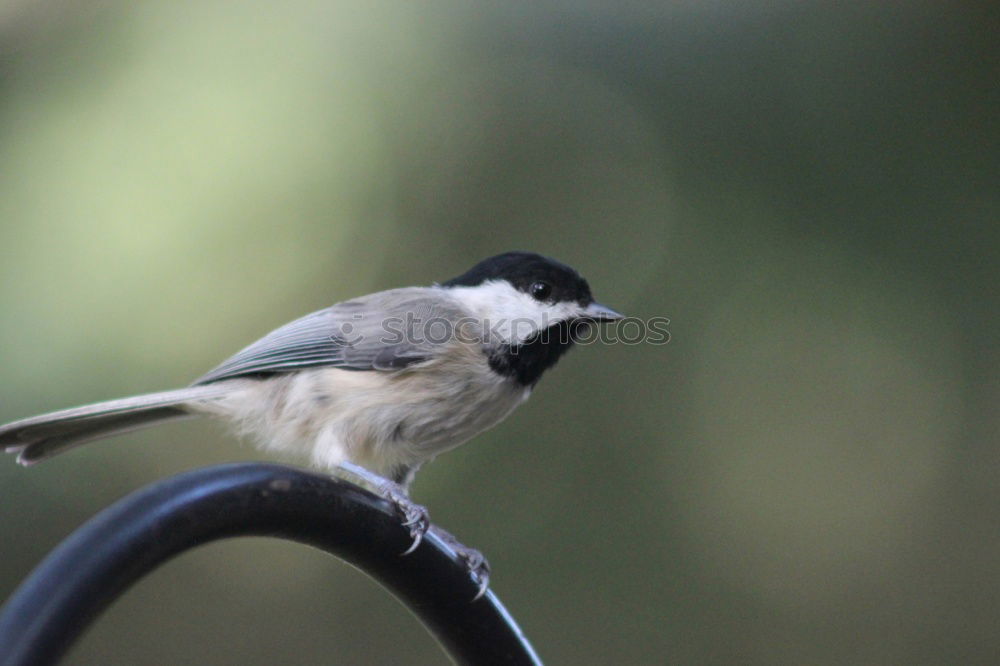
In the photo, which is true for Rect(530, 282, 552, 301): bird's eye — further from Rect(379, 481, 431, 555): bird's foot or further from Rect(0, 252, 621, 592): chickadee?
Rect(379, 481, 431, 555): bird's foot

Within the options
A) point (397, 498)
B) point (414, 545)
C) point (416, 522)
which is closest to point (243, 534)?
point (414, 545)

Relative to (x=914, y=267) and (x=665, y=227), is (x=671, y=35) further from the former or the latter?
(x=914, y=267)

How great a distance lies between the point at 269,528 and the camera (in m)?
0.98

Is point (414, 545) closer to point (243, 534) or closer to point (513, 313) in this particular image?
point (243, 534)

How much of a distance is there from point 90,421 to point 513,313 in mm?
800

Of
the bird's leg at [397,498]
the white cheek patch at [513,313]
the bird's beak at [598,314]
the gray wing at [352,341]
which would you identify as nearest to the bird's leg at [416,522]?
the bird's leg at [397,498]

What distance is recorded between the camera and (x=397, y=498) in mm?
1519

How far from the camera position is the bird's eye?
1883mm

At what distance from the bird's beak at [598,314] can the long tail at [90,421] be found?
0.73 metres

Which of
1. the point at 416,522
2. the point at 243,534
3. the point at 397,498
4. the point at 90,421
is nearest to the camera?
the point at 243,534

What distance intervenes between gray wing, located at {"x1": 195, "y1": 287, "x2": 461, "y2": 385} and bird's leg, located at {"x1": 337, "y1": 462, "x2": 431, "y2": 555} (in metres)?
0.23

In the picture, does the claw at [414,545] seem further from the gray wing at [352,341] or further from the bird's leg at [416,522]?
the gray wing at [352,341]

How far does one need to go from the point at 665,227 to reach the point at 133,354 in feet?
4.94

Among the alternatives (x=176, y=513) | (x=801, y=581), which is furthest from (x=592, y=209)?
(x=176, y=513)
